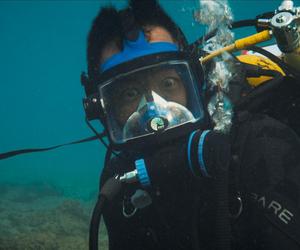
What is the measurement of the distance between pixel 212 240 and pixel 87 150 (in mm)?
71235

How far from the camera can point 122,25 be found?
298 centimetres

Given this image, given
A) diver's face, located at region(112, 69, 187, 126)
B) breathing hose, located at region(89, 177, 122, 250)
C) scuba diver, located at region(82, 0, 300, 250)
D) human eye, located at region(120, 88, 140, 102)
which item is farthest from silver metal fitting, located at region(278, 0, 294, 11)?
breathing hose, located at region(89, 177, 122, 250)

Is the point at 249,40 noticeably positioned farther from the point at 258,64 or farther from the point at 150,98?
the point at 150,98

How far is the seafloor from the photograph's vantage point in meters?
6.81

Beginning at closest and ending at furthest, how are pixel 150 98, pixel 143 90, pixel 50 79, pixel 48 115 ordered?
1. pixel 150 98
2. pixel 143 90
3. pixel 50 79
4. pixel 48 115

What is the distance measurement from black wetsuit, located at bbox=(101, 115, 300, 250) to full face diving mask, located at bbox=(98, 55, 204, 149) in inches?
13.8

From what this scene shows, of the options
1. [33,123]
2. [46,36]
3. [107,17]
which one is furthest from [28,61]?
[107,17]

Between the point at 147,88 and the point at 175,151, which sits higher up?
the point at 147,88

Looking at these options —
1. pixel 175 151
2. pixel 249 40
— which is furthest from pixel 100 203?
pixel 249 40

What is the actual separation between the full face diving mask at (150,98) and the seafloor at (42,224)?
4.53 m

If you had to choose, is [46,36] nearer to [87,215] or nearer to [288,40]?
[87,215]

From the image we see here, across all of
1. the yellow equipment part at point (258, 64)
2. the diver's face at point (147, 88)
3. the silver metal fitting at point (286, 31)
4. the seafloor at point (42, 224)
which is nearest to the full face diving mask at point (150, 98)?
the diver's face at point (147, 88)

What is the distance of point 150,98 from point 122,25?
31.1 inches

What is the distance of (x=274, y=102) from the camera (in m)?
2.24
